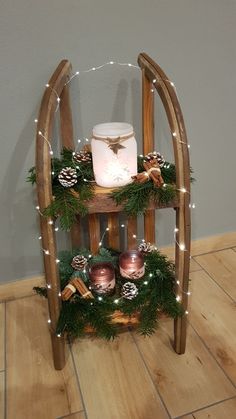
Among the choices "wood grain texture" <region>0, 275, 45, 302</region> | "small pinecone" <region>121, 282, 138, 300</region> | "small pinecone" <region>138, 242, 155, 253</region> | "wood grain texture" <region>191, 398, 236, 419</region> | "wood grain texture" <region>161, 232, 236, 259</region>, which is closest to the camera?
"wood grain texture" <region>191, 398, 236, 419</region>

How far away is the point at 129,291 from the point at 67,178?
1.24 ft

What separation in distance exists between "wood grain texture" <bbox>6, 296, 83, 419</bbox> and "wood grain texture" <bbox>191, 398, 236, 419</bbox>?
31 cm

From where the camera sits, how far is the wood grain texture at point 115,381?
3.03ft

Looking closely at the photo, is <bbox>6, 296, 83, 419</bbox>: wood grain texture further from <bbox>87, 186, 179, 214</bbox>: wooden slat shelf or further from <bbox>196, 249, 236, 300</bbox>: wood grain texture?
<bbox>196, 249, 236, 300</bbox>: wood grain texture

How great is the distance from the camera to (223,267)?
1.46 m

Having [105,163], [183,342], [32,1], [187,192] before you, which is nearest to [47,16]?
[32,1]

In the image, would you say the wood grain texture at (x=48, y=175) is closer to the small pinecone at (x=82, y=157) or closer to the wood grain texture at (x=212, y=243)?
the small pinecone at (x=82, y=157)

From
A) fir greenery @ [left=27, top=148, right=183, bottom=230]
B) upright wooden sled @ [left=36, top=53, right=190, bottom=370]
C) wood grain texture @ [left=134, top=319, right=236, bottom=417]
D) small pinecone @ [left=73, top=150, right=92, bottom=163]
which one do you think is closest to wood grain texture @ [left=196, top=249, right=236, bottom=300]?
wood grain texture @ [left=134, top=319, right=236, bottom=417]

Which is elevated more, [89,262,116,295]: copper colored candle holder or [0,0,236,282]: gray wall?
[0,0,236,282]: gray wall

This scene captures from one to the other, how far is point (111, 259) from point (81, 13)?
74cm

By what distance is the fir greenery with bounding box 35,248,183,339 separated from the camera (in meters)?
0.98

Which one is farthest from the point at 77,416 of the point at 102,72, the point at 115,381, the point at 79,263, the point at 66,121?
the point at 102,72

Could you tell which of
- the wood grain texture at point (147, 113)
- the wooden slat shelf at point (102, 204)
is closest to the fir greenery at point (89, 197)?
the wooden slat shelf at point (102, 204)

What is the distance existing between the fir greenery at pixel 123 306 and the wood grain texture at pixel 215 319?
217 mm
